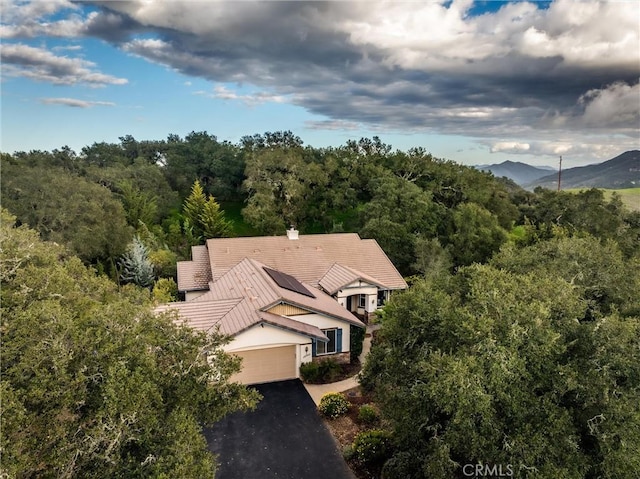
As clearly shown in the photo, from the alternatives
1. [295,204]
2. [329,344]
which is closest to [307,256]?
[329,344]

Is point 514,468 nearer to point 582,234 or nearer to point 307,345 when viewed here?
point 307,345

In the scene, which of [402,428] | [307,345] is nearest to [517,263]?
[402,428]

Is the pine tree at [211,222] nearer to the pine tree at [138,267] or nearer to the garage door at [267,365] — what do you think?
the pine tree at [138,267]

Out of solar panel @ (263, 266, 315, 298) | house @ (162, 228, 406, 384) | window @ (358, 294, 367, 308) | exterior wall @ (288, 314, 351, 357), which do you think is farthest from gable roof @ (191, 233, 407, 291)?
exterior wall @ (288, 314, 351, 357)

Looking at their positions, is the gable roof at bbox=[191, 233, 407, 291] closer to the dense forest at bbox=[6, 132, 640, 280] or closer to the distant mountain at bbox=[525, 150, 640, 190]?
the dense forest at bbox=[6, 132, 640, 280]

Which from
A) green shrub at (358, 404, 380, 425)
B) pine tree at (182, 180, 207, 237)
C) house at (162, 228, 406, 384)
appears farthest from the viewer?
pine tree at (182, 180, 207, 237)

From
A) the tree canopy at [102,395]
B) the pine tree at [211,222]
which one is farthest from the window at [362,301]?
the pine tree at [211,222]

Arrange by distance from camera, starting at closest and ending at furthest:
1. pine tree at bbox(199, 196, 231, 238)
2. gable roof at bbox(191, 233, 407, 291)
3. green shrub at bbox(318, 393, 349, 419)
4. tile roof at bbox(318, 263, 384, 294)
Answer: green shrub at bbox(318, 393, 349, 419) < tile roof at bbox(318, 263, 384, 294) < gable roof at bbox(191, 233, 407, 291) < pine tree at bbox(199, 196, 231, 238)

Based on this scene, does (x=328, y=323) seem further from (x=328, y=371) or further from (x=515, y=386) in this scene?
(x=515, y=386)
